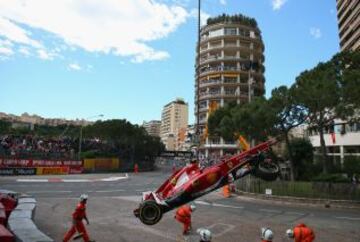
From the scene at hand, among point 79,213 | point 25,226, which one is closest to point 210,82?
Result: point 79,213

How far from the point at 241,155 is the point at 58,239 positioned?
32.0ft

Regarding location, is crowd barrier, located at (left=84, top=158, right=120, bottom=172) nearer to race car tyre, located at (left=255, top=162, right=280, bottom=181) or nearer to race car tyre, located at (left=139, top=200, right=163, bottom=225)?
race car tyre, located at (left=139, top=200, right=163, bottom=225)

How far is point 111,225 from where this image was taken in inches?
729

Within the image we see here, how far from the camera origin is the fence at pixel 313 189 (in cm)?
2822

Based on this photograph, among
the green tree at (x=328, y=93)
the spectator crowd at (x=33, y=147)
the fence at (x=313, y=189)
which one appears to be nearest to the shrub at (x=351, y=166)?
the green tree at (x=328, y=93)

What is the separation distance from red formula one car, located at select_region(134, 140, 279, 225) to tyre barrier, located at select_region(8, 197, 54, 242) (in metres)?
4.77

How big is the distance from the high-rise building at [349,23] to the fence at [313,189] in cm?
4069

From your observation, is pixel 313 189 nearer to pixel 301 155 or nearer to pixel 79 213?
pixel 301 155

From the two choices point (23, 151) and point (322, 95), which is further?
point (23, 151)

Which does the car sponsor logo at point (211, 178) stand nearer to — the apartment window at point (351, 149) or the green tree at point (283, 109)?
the green tree at point (283, 109)

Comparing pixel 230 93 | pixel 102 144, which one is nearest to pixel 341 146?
pixel 230 93

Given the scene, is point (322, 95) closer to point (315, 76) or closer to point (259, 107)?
point (315, 76)

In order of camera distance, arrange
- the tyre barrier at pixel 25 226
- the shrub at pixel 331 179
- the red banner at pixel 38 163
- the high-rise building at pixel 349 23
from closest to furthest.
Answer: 1. the tyre barrier at pixel 25 226
2. the shrub at pixel 331 179
3. the red banner at pixel 38 163
4. the high-rise building at pixel 349 23

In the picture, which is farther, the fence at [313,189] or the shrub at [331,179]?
the shrub at [331,179]
